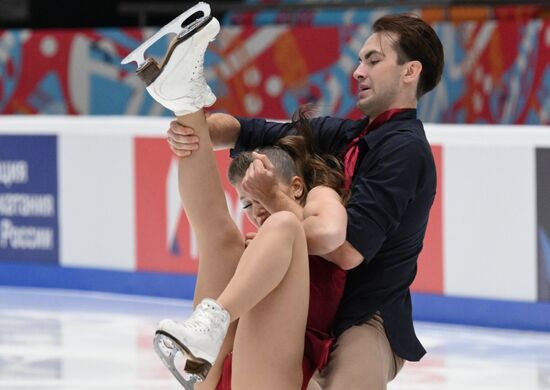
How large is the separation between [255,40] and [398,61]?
4483 millimetres

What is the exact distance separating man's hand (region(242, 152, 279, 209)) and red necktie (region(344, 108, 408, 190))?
0.77ft

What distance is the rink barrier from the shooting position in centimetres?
561

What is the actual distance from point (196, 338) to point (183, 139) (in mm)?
536

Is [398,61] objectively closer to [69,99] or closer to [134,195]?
[134,195]

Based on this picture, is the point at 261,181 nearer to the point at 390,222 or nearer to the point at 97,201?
the point at 390,222

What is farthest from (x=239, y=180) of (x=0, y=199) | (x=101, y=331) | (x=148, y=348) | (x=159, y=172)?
(x=0, y=199)

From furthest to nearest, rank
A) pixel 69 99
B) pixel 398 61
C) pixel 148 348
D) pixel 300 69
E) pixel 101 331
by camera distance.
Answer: pixel 69 99 → pixel 300 69 → pixel 101 331 → pixel 148 348 → pixel 398 61

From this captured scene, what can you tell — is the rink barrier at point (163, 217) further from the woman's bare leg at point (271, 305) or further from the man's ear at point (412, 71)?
the woman's bare leg at point (271, 305)

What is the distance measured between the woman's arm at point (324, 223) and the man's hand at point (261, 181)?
9cm

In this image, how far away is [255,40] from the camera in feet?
25.2

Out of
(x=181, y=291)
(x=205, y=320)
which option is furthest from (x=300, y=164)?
(x=181, y=291)

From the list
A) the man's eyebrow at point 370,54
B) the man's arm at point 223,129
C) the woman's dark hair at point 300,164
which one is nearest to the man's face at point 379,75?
the man's eyebrow at point 370,54

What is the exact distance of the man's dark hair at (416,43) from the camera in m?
3.26

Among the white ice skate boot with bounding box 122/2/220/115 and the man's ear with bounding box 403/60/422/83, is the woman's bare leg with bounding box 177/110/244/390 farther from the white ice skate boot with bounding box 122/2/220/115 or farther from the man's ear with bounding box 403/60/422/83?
the man's ear with bounding box 403/60/422/83
